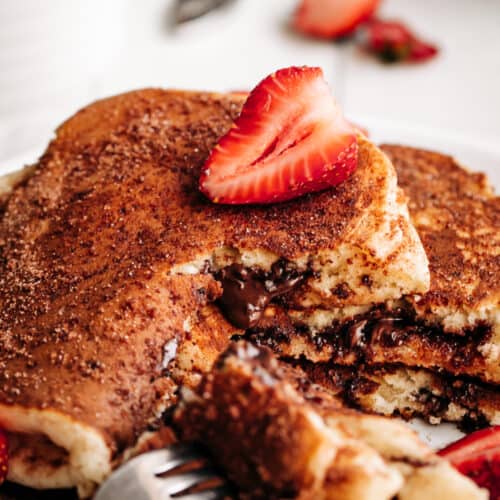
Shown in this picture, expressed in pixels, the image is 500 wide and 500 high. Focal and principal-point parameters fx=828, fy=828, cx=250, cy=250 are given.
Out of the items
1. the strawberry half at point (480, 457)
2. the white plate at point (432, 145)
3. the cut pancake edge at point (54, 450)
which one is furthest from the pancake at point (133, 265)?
the white plate at point (432, 145)

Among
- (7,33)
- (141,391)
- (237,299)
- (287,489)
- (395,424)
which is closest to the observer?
(287,489)

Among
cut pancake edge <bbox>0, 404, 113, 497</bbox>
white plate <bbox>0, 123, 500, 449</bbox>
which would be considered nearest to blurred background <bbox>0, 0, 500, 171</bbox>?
white plate <bbox>0, 123, 500, 449</bbox>

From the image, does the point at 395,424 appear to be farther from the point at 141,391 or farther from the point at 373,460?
the point at 141,391

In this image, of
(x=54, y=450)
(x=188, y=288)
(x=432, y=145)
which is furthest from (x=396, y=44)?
(x=54, y=450)

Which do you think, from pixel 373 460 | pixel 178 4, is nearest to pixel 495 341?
pixel 373 460

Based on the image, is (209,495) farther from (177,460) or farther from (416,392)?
Answer: (416,392)

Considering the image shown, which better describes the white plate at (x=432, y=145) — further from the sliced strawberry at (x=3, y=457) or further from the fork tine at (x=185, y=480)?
the fork tine at (x=185, y=480)
